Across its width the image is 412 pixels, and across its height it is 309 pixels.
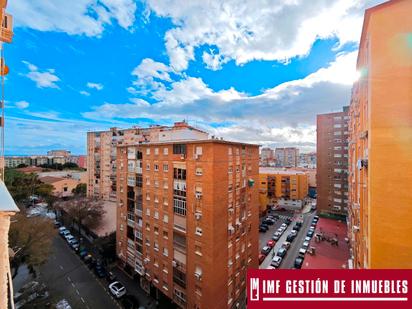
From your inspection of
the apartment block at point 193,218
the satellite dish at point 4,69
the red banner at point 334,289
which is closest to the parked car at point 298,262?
the apartment block at point 193,218

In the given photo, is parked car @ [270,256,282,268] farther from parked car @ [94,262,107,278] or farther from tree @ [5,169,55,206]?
tree @ [5,169,55,206]

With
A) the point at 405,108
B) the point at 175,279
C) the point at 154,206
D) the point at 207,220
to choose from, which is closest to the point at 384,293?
the point at 405,108

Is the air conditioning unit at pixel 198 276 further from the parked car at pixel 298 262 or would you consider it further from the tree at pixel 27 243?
the parked car at pixel 298 262

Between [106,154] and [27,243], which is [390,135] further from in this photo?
[106,154]

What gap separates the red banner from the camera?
342 cm

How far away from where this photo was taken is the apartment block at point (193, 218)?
10.9 metres

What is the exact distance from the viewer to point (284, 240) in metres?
23.6

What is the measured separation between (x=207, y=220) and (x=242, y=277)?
5.86m

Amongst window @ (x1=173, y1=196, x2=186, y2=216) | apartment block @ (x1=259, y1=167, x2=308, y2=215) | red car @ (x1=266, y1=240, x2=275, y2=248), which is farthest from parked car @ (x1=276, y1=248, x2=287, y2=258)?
apartment block @ (x1=259, y1=167, x2=308, y2=215)

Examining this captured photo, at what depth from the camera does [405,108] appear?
5391 millimetres

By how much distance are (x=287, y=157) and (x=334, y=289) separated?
Result: 89.3 m

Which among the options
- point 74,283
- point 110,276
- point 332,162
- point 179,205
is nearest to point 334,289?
point 179,205

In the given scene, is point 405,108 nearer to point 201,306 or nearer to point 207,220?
point 207,220

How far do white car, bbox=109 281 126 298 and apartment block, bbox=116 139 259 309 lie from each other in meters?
1.38
